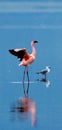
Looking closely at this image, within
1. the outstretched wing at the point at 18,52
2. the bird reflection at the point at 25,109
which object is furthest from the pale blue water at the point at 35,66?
the outstretched wing at the point at 18,52

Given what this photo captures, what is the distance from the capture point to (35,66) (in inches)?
755

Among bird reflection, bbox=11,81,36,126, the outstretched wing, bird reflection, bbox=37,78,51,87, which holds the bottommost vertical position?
bird reflection, bbox=11,81,36,126

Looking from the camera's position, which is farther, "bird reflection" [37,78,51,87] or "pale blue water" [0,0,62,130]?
"bird reflection" [37,78,51,87]

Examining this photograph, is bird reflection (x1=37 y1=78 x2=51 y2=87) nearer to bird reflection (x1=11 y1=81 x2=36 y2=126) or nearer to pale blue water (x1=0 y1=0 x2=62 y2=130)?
pale blue water (x1=0 y1=0 x2=62 y2=130)

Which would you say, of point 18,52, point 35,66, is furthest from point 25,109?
point 35,66

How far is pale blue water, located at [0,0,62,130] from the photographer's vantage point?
11336 millimetres

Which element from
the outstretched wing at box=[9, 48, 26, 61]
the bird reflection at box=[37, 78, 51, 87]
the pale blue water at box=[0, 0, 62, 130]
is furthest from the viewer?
the outstretched wing at box=[9, 48, 26, 61]

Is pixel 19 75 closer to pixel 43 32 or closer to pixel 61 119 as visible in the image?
pixel 61 119

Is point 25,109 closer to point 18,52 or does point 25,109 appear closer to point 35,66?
point 18,52

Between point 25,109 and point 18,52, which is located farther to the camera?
point 18,52

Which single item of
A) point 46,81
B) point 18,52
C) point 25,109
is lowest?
point 25,109

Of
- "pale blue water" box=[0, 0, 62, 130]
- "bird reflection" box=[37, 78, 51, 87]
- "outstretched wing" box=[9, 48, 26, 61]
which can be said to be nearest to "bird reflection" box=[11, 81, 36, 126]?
"pale blue water" box=[0, 0, 62, 130]

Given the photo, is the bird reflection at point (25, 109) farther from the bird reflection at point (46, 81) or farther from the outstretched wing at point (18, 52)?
the outstretched wing at point (18, 52)

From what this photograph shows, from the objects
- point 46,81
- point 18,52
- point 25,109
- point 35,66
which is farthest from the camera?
point 35,66
